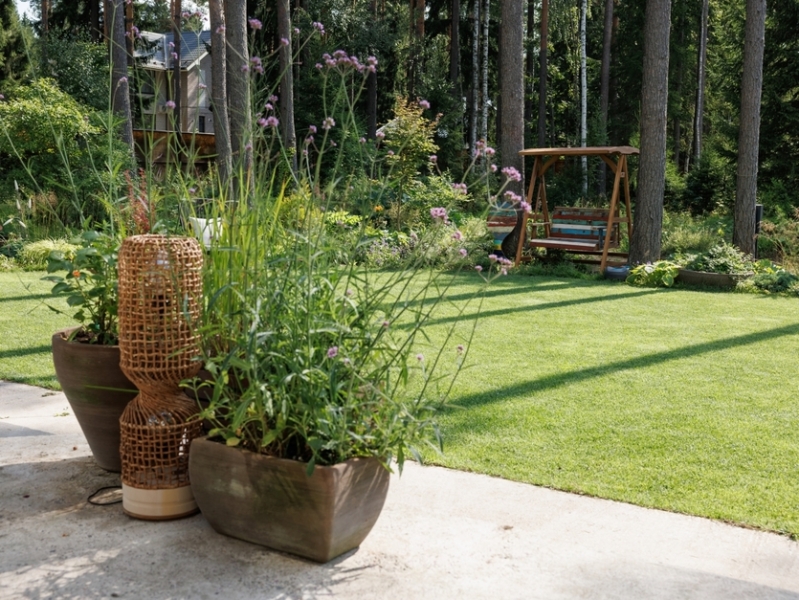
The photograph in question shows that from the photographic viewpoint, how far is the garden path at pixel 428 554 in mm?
2352

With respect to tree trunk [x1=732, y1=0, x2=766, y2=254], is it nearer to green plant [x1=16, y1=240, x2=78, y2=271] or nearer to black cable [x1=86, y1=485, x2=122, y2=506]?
green plant [x1=16, y1=240, x2=78, y2=271]

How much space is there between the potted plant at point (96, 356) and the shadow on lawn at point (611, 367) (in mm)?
1867

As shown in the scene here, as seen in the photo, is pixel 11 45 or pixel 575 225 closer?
pixel 575 225

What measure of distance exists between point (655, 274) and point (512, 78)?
14.2 feet

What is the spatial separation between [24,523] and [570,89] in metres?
33.2

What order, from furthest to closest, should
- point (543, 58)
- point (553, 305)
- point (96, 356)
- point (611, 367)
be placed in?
point (543, 58), point (553, 305), point (611, 367), point (96, 356)

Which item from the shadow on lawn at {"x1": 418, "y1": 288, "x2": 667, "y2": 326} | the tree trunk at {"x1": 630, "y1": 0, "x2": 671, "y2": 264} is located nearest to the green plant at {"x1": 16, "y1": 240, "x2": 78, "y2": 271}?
the shadow on lawn at {"x1": 418, "y1": 288, "x2": 667, "y2": 326}

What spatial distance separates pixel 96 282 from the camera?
10.9 feet

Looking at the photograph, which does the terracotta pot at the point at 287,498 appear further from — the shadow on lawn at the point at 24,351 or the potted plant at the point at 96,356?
the shadow on lawn at the point at 24,351

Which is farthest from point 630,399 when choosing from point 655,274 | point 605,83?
point 605,83

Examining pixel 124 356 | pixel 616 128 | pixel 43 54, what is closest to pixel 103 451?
pixel 124 356

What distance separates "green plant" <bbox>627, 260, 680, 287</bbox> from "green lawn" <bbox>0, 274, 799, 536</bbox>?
1.91 metres

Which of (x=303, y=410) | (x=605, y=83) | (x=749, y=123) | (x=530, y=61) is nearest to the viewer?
(x=303, y=410)

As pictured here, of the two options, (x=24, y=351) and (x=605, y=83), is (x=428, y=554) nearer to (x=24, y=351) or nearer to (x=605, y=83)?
(x=24, y=351)
